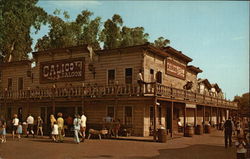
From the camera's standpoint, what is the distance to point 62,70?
85.4ft

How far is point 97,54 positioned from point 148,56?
15.6 feet

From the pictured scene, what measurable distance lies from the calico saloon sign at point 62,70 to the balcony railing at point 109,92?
87.4 inches

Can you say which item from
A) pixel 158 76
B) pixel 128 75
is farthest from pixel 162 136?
pixel 158 76

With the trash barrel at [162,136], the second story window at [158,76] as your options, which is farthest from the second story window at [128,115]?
the trash barrel at [162,136]

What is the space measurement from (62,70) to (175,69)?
11408mm

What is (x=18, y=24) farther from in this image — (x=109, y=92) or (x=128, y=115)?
(x=128, y=115)

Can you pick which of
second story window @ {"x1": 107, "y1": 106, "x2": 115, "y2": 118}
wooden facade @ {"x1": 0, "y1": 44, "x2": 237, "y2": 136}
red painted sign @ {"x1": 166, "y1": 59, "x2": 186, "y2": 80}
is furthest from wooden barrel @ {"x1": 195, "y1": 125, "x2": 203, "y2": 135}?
second story window @ {"x1": 107, "y1": 106, "x2": 115, "y2": 118}

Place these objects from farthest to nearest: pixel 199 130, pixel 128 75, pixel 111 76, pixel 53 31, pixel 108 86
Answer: pixel 53 31 < pixel 199 130 < pixel 111 76 < pixel 128 75 < pixel 108 86

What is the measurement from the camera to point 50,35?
153 ft

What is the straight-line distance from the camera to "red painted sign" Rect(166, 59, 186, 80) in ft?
84.3

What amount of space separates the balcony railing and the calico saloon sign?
2.22 m

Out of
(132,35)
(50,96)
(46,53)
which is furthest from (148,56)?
(132,35)

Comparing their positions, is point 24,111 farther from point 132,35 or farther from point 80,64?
point 132,35

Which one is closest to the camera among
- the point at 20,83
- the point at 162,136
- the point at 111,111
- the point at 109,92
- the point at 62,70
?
the point at 162,136
